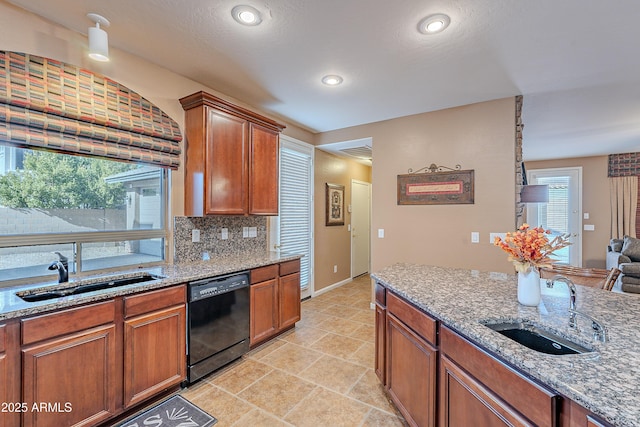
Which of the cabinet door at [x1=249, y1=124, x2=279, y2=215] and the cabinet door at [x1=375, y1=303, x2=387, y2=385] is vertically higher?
the cabinet door at [x1=249, y1=124, x2=279, y2=215]

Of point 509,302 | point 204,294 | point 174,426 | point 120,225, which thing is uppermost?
point 120,225

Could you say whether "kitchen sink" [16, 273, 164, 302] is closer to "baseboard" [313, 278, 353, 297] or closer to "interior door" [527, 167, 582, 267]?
"baseboard" [313, 278, 353, 297]

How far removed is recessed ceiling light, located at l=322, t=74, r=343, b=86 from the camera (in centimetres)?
284

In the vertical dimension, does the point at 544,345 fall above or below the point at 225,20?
below

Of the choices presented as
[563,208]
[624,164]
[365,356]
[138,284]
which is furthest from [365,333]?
[624,164]

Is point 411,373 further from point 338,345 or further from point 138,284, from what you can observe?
point 138,284

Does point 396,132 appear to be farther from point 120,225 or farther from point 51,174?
point 51,174

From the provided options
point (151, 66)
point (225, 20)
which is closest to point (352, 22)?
point (225, 20)

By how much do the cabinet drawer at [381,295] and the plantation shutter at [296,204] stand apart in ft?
7.00

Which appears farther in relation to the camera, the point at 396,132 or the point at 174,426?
the point at 396,132

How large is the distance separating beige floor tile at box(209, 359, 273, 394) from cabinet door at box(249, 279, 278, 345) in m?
0.22

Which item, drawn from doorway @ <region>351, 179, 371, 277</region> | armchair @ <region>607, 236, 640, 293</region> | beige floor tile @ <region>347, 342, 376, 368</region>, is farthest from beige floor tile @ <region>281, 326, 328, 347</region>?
armchair @ <region>607, 236, 640, 293</region>

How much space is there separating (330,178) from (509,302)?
3.91 metres

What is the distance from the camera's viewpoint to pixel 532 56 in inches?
95.4
